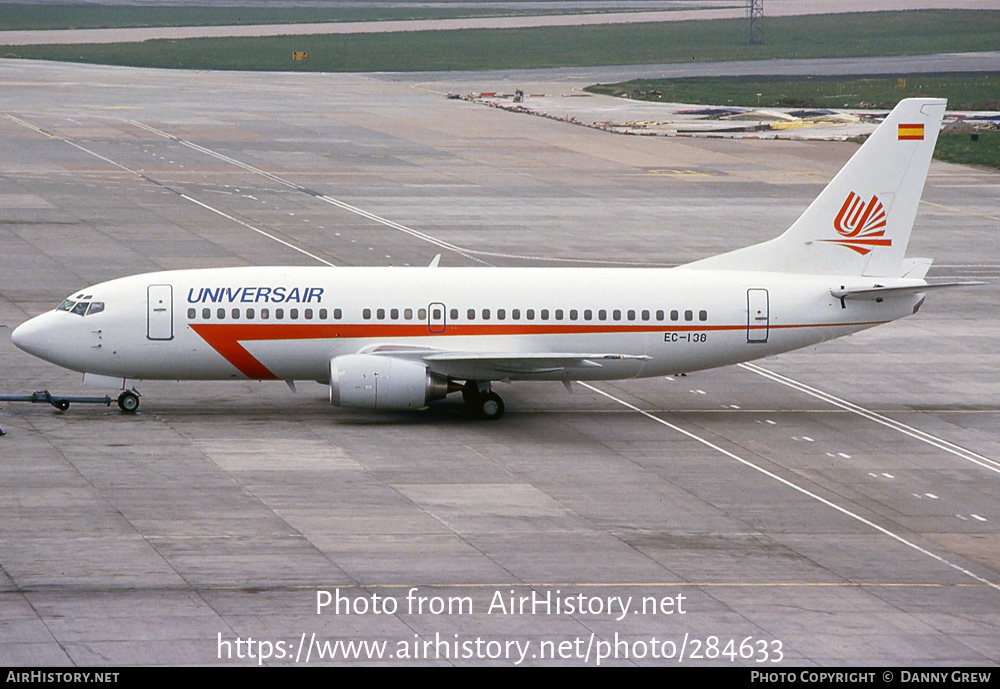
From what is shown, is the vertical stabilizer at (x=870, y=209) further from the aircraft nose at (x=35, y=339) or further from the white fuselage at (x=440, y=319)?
the aircraft nose at (x=35, y=339)

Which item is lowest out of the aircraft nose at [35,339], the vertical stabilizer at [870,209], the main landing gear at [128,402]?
the main landing gear at [128,402]

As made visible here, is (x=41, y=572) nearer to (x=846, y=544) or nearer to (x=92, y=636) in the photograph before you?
(x=92, y=636)

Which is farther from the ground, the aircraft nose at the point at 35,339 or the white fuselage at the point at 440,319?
the white fuselage at the point at 440,319

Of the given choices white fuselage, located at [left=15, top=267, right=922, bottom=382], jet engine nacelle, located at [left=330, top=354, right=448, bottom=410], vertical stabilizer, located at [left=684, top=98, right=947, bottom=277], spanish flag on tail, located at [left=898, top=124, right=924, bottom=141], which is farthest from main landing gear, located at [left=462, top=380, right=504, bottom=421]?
spanish flag on tail, located at [left=898, top=124, right=924, bottom=141]

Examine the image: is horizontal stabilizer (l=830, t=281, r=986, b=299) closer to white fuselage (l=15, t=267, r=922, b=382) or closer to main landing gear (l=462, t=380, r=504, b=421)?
white fuselage (l=15, t=267, r=922, b=382)

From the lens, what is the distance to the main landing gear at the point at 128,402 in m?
45.5

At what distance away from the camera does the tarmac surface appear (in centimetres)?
2884

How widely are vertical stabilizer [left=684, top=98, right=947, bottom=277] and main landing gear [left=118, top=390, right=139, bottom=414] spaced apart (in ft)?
55.6

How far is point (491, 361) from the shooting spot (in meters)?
45.0

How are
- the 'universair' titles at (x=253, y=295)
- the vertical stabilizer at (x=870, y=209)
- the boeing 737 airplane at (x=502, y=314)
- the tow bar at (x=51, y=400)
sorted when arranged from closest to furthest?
the tow bar at (x=51, y=400), the boeing 737 airplane at (x=502, y=314), the 'universair' titles at (x=253, y=295), the vertical stabilizer at (x=870, y=209)

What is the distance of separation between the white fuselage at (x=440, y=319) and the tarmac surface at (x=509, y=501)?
5.58 feet

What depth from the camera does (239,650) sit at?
27547mm

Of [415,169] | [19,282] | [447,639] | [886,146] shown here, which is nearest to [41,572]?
[447,639]

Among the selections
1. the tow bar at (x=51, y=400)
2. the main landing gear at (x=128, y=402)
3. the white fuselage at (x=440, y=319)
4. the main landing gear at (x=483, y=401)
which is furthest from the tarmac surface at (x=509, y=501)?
the white fuselage at (x=440, y=319)
